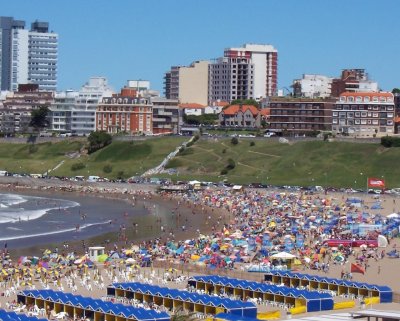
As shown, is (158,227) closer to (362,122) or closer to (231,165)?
(231,165)

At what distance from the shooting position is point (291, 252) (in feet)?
205

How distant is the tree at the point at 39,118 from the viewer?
169 metres

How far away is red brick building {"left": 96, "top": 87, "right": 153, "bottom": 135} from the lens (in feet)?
528

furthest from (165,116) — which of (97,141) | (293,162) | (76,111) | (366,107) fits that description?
(293,162)

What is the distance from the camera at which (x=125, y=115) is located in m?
162

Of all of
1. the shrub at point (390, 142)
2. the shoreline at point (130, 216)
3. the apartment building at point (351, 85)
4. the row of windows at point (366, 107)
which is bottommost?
the shoreline at point (130, 216)

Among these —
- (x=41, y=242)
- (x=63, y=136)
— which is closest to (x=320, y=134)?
(x=63, y=136)

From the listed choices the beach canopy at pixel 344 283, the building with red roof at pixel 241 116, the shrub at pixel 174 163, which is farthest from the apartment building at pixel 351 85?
the beach canopy at pixel 344 283

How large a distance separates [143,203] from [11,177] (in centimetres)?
3127

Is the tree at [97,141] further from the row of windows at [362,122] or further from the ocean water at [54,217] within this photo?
the row of windows at [362,122]

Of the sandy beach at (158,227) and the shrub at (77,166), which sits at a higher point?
the shrub at (77,166)

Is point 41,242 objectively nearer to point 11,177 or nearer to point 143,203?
point 143,203

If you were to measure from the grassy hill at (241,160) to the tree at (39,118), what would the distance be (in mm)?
23807

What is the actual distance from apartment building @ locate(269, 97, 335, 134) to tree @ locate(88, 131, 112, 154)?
2285cm
